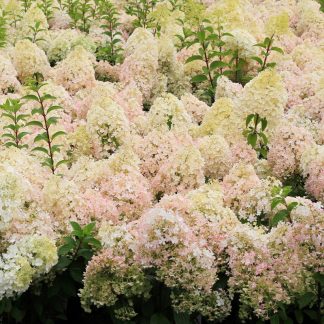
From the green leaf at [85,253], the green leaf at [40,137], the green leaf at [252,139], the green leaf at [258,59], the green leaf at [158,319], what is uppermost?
the green leaf at [258,59]

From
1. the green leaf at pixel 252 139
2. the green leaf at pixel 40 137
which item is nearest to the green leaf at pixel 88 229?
the green leaf at pixel 40 137

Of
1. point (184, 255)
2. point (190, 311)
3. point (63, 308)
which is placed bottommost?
point (63, 308)

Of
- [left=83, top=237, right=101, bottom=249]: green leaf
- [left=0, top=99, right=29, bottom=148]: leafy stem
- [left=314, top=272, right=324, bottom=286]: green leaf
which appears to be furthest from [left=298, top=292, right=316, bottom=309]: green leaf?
[left=0, top=99, right=29, bottom=148]: leafy stem

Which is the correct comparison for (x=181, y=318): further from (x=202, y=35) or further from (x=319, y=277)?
(x=202, y=35)

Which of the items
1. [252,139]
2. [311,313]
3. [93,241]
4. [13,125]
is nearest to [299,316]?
[311,313]

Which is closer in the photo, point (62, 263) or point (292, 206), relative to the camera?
point (62, 263)

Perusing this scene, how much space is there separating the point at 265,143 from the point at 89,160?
58.1 inches

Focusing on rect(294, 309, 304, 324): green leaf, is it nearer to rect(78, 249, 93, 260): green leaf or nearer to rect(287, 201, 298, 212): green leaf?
rect(287, 201, 298, 212): green leaf

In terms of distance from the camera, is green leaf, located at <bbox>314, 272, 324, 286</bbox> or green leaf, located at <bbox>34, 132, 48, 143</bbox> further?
green leaf, located at <bbox>34, 132, 48, 143</bbox>

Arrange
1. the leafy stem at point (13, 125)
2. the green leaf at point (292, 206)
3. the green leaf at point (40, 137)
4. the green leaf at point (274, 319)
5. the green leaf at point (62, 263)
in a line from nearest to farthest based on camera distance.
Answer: the green leaf at point (274, 319) → the green leaf at point (62, 263) → the green leaf at point (292, 206) → the green leaf at point (40, 137) → the leafy stem at point (13, 125)

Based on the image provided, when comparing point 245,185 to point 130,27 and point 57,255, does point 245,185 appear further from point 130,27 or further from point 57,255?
point 130,27

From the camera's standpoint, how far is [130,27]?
9.27 m

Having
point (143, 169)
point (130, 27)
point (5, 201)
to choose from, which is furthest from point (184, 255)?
point (130, 27)

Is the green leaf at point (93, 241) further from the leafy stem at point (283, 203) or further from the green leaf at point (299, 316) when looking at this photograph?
the green leaf at point (299, 316)
